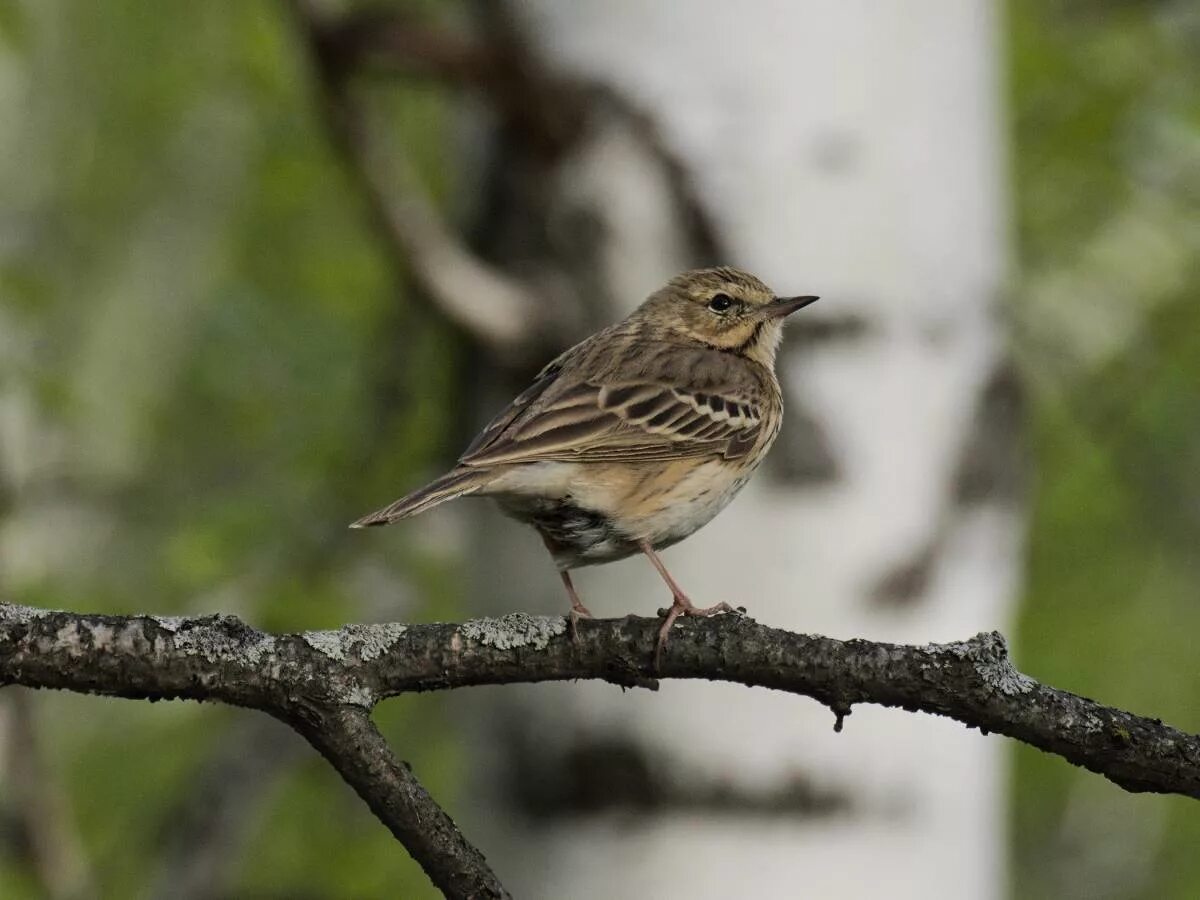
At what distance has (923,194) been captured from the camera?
6.14 meters

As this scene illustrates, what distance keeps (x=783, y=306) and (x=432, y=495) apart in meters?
1.88

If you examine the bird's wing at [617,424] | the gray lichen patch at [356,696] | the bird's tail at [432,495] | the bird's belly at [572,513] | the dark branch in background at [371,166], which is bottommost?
the gray lichen patch at [356,696]

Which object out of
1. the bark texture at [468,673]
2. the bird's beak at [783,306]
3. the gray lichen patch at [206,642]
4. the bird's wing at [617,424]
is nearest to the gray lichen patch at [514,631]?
the bark texture at [468,673]

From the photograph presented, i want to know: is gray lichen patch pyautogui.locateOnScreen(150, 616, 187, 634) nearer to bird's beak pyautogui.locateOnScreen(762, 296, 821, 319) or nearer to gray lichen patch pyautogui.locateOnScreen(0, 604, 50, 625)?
gray lichen patch pyautogui.locateOnScreen(0, 604, 50, 625)

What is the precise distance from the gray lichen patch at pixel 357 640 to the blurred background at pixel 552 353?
2910 mm

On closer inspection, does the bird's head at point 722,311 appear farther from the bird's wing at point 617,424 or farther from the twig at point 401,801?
the twig at point 401,801

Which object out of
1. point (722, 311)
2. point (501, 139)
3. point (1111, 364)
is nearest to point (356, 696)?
point (722, 311)

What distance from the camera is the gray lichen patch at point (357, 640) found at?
2.68 m

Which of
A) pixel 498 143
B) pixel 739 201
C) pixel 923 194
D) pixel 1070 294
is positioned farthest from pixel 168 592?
pixel 1070 294

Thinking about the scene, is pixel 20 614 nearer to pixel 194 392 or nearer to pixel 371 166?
pixel 371 166

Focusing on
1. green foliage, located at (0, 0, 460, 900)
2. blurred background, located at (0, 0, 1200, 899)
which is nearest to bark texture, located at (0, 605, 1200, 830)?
blurred background, located at (0, 0, 1200, 899)

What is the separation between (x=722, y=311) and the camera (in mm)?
5848

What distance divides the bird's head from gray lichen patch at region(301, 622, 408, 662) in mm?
3083

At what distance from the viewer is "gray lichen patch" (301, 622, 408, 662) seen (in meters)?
2.68
